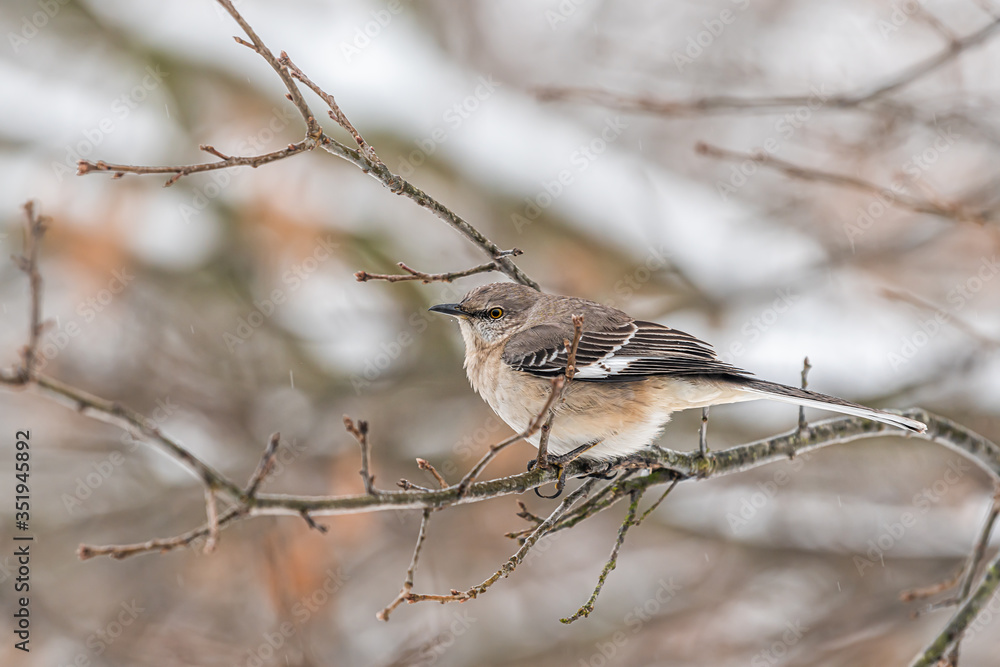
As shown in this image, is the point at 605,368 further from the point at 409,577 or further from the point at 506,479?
the point at 409,577

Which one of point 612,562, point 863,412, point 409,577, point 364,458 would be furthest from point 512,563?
point 863,412

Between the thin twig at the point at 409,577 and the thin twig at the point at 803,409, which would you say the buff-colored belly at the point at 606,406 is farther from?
the thin twig at the point at 409,577

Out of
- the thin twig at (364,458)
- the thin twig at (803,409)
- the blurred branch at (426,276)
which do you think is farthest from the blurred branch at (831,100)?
the thin twig at (364,458)

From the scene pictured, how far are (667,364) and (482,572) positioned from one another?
187 inches

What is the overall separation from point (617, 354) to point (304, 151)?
7.85ft

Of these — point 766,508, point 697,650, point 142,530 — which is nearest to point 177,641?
point 142,530

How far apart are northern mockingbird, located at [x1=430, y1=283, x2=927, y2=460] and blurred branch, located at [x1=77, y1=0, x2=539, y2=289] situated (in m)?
0.94

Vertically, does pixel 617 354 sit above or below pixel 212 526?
above

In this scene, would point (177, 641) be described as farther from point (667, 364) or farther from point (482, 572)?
point (667, 364)

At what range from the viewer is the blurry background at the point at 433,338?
7.11 metres

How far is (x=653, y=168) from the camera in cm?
959

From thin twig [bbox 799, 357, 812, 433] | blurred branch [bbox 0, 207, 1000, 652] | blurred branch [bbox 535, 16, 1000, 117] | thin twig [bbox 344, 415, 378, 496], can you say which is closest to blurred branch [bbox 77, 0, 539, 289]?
blurred branch [bbox 0, 207, 1000, 652]

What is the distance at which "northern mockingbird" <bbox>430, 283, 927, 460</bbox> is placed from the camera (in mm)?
4219

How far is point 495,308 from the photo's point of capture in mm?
5223
